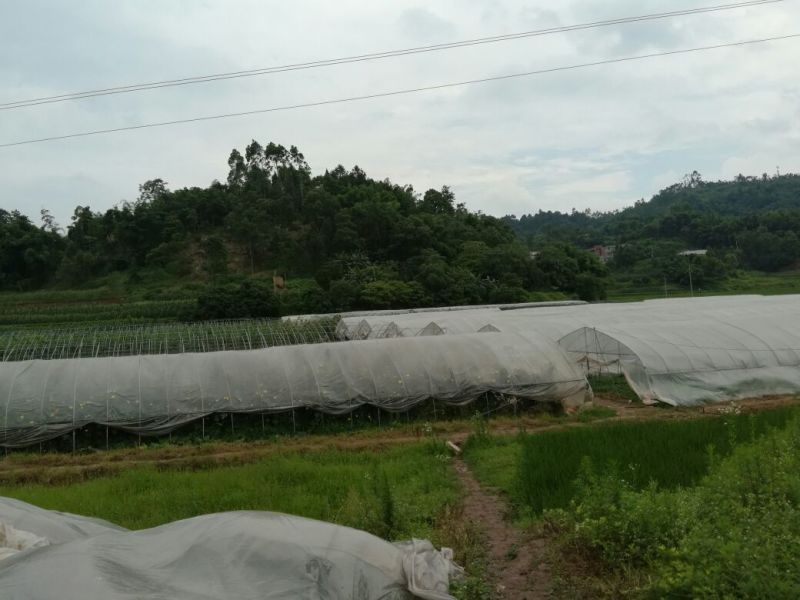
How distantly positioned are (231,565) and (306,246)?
43.7 metres

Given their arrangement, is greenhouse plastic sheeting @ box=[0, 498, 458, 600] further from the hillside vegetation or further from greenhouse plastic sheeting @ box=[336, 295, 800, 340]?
the hillside vegetation

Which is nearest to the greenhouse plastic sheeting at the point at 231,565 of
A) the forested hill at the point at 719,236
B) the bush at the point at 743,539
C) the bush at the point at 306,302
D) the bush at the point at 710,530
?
the bush at the point at 710,530

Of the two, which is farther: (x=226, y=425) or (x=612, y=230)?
(x=612, y=230)

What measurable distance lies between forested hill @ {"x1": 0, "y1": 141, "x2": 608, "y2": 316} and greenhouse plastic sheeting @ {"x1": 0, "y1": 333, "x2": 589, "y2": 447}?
856 inches

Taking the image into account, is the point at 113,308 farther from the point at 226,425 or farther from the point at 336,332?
the point at 226,425

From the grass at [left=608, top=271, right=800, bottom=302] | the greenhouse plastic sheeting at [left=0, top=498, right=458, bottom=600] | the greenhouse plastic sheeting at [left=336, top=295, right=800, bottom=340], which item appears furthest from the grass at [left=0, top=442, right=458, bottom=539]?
the grass at [left=608, top=271, right=800, bottom=302]

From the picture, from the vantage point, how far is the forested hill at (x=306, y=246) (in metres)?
39.8

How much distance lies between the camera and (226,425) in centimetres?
1391

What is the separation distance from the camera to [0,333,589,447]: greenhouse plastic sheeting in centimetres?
1334

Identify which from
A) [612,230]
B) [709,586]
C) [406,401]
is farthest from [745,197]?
[709,586]

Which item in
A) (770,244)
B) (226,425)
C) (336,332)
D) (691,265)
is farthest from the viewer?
(770,244)

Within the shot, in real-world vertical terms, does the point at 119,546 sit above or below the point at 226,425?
above

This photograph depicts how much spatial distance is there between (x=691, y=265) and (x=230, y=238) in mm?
35120

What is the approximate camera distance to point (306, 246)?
156ft
